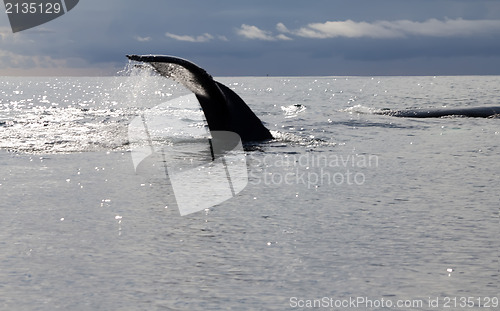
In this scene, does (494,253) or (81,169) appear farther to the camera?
(81,169)

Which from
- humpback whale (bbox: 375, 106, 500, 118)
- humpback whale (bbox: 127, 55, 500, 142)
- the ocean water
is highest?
humpback whale (bbox: 127, 55, 500, 142)

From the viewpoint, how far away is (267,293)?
427cm

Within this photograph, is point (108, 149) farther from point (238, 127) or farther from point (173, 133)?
point (173, 133)

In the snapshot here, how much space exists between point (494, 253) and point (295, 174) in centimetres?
469

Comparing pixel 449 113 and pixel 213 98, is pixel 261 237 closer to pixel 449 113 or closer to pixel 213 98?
pixel 213 98

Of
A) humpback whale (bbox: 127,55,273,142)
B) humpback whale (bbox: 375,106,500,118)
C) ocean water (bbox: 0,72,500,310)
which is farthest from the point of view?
humpback whale (bbox: 375,106,500,118)

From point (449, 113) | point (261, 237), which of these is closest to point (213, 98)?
point (261, 237)

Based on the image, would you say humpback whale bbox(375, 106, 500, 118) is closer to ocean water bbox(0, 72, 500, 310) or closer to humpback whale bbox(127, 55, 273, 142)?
humpback whale bbox(127, 55, 273, 142)

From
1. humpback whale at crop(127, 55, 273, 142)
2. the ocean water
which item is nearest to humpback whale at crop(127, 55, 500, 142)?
humpback whale at crop(127, 55, 273, 142)

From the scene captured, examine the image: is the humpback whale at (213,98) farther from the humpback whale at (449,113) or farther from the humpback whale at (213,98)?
the humpback whale at (449,113)

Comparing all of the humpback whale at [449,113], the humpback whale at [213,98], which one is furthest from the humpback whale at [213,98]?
the humpback whale at [449,113]

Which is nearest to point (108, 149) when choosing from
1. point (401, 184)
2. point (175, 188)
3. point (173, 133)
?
point (173, 133)

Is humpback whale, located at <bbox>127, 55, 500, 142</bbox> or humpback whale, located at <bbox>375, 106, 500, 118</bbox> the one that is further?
humpback whale, located at <bbox>375, 106, 500, 118</bbox>

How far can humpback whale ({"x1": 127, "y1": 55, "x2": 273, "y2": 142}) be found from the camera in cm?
1072
